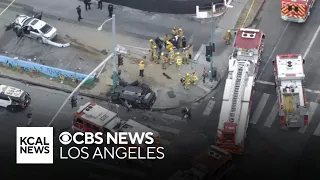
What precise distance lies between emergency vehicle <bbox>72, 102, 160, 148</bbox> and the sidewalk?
416cm

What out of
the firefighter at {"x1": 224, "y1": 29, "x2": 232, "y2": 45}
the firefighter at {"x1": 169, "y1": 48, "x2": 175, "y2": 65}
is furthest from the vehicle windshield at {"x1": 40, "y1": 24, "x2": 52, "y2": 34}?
the firefighter at {"x1": 224, "y1": 29, "x2": 232, "y2": 45}

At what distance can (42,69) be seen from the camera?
208ft

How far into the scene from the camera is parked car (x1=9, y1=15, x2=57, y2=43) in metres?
66.1

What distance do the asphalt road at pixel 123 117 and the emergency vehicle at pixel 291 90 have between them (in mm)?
5777

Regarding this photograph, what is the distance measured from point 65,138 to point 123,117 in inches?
180

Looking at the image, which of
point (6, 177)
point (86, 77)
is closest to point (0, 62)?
point (86, 77)


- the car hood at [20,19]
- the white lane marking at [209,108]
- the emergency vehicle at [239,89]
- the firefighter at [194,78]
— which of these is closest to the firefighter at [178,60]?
the firefighter at [194,78]

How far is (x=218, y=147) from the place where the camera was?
180ft

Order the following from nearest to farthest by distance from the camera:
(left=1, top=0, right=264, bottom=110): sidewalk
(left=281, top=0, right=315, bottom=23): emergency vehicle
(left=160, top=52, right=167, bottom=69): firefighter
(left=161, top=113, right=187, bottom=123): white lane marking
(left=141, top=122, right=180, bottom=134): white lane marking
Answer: (left=141, top=122, right=180, bottom=134): white lane marking < (left=161, top=113, right=187, bottom=123): white lane marking < (left=1, top=0, right=264, bottom=110): sidewalk < (left=160, top=52, right=167, bottom=69): firefighter < (left=281, top=0, right=315, bottom=23): emergency vehicle

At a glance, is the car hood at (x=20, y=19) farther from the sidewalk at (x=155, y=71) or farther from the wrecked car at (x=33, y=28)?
the sidewalk at (x=155, y=71)

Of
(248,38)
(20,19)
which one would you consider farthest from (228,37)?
(20,19)

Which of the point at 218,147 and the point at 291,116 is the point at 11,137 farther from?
the point at 291,116

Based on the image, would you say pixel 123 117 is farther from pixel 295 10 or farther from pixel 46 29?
pixel 295 10

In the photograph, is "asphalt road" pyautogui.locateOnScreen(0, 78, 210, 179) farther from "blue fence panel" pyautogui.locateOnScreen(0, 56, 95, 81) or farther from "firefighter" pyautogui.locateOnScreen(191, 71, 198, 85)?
"firefighter" pyautogui.locateOnScreen(191, 71, 198, 85)
